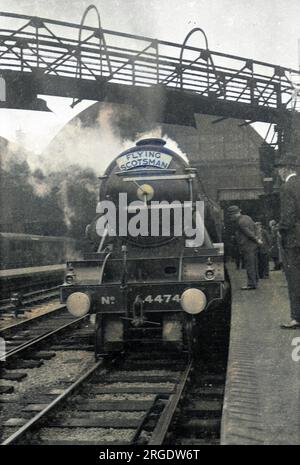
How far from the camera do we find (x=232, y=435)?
277 centimetres

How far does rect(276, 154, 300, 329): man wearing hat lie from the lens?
4871mm

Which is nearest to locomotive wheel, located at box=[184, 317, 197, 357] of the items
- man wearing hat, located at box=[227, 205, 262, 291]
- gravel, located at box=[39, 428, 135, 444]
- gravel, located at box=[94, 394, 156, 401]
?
gravel, located at box=[94, 394, 156, 401]

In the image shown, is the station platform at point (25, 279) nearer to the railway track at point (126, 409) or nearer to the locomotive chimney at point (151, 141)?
the locomotive chimney at point (151, 141)

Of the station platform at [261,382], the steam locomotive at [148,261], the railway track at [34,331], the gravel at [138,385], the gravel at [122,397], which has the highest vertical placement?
the steam locomotive at [148,261]

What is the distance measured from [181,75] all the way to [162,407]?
28.3ft

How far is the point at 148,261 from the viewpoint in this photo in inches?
241

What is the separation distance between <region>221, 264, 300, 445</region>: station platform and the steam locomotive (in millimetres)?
563

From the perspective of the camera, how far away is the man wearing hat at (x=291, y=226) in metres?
4.87

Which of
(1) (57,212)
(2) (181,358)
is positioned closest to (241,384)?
(2) (181,358)

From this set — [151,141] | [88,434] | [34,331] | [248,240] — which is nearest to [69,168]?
[34,331]

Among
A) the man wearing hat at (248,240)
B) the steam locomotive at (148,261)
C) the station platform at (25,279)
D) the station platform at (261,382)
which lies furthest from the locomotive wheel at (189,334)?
the station platform at (25,279)

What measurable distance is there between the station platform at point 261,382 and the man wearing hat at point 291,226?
46 cm
